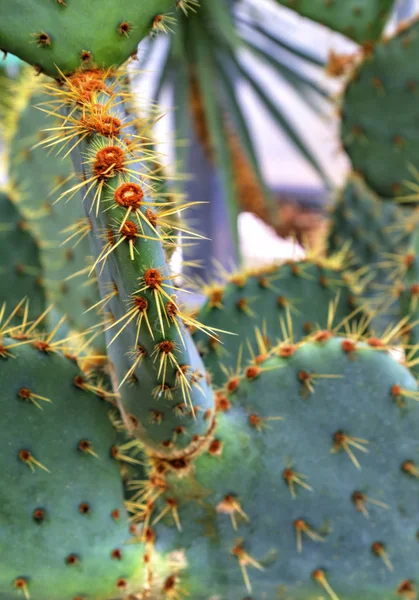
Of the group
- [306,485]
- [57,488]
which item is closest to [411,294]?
[306,485]

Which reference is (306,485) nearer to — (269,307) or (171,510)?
(171,510)

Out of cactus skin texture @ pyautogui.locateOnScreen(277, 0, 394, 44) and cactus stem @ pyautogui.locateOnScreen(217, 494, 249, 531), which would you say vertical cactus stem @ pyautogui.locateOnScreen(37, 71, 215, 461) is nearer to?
cactus stem @ pyautogui.locateOnScreen(217, 494, 249, 531)

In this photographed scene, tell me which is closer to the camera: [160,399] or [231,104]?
[160,399]

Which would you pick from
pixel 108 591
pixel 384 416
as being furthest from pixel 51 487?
pixel 384 416

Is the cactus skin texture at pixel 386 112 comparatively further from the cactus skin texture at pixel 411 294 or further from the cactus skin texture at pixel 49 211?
the cactus skin texture at pixel 49 211

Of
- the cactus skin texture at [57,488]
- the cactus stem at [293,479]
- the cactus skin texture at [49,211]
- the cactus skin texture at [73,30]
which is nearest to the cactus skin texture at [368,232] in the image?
the cactus skin texture at [49,211]

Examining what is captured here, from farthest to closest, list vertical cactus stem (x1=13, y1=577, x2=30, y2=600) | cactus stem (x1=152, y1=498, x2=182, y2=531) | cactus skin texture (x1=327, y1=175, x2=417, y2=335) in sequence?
1. cactus skin texture (x1=327, y1=175, x2=417, y2=335)
2. cactus stem (x1=152, y1=498, x2=182, y2=531)
3. vertical cactus stem (x1=13, y1=577, x2=30, y2=600)

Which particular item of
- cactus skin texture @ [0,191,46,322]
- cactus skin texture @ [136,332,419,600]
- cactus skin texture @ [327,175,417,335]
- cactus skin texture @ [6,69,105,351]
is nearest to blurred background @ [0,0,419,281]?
cactus skin texture @ [327,175,417,335]
